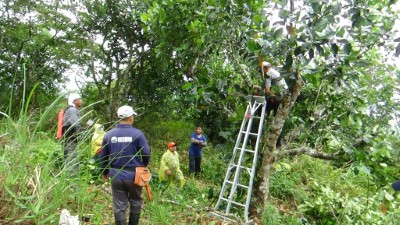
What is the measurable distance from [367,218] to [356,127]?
5.76ft

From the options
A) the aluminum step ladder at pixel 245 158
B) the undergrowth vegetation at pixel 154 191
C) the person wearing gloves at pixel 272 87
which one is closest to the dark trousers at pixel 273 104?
the person wearing gloves at pixel 272 87

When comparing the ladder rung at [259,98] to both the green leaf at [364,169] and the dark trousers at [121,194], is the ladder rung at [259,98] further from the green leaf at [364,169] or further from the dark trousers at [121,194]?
the dark trousers at [121,194]

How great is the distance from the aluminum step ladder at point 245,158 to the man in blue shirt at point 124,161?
128cm

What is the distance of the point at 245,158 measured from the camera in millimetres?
5117

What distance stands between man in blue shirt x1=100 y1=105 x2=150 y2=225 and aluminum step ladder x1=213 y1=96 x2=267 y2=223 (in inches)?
50.3

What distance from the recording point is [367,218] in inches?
207

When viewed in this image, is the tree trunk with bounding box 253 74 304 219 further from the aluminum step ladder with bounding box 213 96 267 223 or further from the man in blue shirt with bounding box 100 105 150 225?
the man in blue shirt with bounding box 100 105 150 225

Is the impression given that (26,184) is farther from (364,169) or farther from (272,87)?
(364,169)

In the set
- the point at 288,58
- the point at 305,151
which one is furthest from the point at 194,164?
the point at 288,58

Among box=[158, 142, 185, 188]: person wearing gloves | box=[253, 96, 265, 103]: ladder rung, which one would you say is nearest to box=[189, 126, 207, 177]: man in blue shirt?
box=[158, 142, 185, 188]: person wearing gloves

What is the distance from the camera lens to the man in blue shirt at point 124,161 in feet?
12.0

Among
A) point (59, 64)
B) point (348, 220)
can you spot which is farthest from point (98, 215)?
point (59, 64)

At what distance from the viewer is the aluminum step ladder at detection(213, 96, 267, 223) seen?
15.1 feet

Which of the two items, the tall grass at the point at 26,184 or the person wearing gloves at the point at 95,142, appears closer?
the tall grass at the point at 26,184
